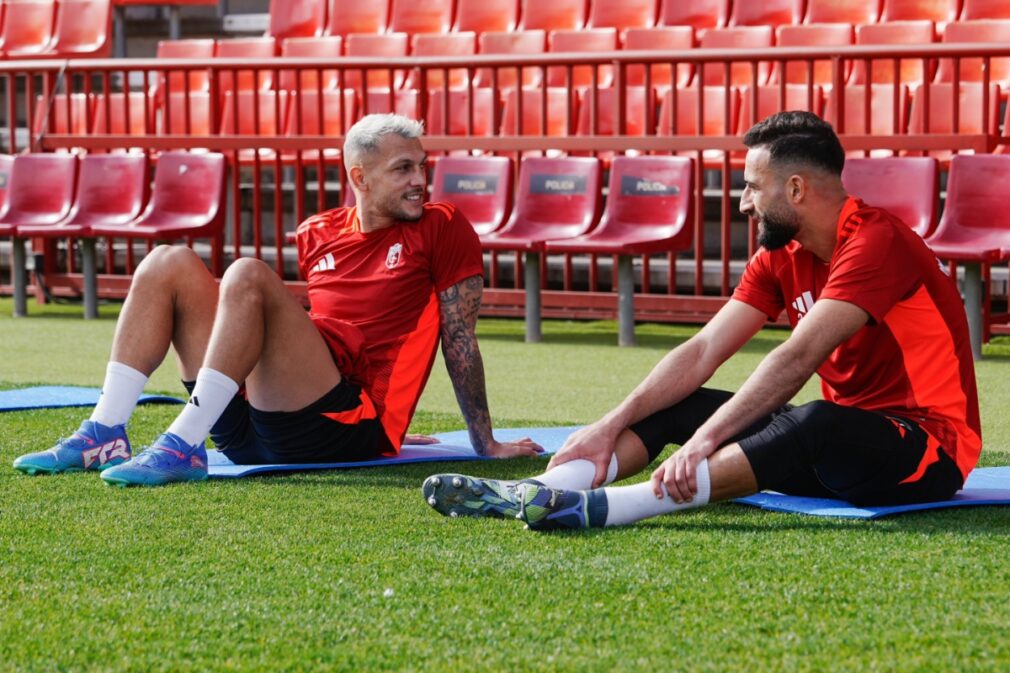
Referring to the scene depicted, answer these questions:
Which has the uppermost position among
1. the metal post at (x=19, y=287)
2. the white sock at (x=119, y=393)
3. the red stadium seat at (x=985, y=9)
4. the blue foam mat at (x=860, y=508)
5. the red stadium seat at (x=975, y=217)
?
the red stadium seat at (x=985, y=9)

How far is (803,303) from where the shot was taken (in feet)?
14.0

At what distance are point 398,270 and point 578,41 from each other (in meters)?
7.40

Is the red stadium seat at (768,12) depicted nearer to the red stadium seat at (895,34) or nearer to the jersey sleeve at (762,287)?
the red stadium seat at (895,34)

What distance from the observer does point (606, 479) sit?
4160 millimetres

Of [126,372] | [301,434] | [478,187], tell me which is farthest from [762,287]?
[478,187]

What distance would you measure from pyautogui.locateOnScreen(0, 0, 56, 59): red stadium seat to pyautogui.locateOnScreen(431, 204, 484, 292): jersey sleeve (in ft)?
32.9

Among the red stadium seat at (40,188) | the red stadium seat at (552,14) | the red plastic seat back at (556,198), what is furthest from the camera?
the red stadium seat at (552,14)

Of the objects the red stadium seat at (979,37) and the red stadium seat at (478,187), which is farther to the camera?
the red stadium seat at (979,37)

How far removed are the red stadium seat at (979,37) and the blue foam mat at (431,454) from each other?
6.07m

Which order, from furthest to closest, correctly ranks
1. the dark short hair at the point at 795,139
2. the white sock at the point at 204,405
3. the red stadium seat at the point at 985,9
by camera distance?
the red stadium seat at the point at 985,9
the white sock at the point at 204,405
the dark short hair at the point at 795,139

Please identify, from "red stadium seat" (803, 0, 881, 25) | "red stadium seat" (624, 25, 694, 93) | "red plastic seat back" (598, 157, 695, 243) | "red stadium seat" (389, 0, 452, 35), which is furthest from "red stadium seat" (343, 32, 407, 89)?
"red plastic seat back" (598, 157, 695, 243)

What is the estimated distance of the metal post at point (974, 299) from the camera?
8055 millimetres

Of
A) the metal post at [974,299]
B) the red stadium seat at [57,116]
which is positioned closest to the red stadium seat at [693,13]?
the red stadium seat at [57,116]

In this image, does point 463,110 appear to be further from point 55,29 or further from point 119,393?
point 119,393
